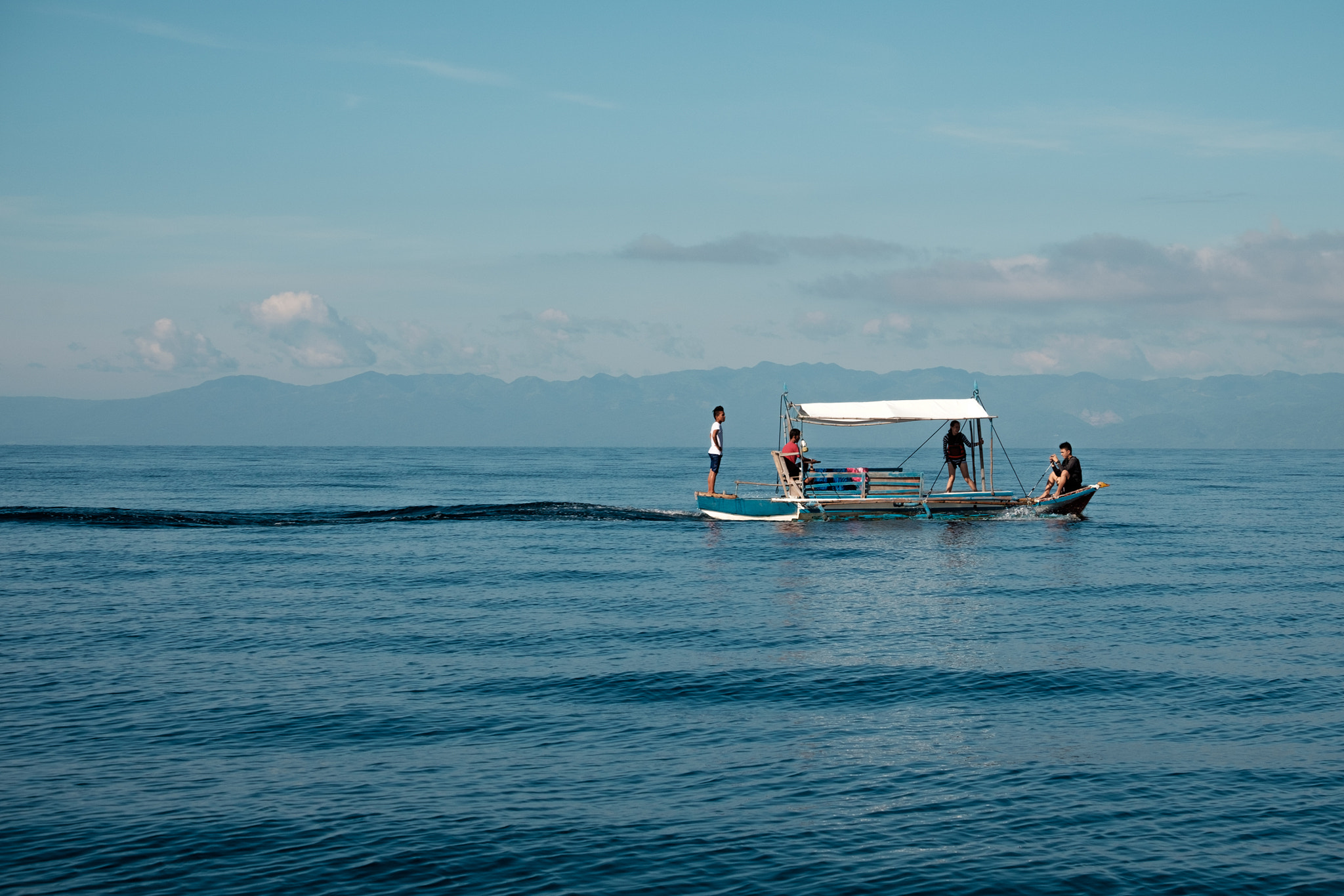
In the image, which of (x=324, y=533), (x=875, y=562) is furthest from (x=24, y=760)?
(x=324, y=533)

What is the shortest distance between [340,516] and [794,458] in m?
18.8

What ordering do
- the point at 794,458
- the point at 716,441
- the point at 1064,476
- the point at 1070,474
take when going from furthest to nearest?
the point at 1070,474 < the point at 1064,476 < the point at 794,458 < the point at 716,441

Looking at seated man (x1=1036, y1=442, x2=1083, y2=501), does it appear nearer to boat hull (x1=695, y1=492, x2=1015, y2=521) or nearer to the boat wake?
boat hull (x1=695, y1=492, x2=1015, y2=521)

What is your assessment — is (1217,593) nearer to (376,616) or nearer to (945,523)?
(945,523)

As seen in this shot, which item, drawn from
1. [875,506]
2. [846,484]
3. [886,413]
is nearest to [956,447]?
[886,413]

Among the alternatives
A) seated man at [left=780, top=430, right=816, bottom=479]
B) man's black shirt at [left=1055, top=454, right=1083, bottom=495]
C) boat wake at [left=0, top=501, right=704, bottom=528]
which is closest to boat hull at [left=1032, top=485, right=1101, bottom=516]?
man's black shirt at [left=1055, top=454, right=1083, bottom=495]

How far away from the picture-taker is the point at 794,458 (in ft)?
122

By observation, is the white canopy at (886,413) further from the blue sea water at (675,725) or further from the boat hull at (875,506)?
the blue sea water at (675,725)

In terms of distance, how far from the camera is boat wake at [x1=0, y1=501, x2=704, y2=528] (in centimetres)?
4012

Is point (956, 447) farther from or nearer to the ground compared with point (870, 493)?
farther from the ground

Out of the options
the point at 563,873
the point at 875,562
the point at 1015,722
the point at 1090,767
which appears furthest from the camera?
the point at 875,562

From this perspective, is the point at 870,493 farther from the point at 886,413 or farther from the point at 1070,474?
the point at 1070,474

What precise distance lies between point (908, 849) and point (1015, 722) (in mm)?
4442

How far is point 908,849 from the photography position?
935 cm
